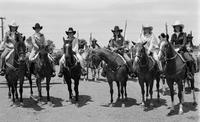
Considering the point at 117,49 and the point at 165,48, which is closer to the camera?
the point at 165,48

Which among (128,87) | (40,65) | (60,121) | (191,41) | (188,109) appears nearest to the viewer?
(60,121)

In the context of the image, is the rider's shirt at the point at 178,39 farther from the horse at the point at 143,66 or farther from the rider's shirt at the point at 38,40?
the rider's shirt at the point at 38,40

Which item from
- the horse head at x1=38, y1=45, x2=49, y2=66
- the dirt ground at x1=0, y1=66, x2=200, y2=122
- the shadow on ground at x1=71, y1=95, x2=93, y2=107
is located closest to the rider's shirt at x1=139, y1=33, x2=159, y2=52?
the dirt ground at x1=0, y1=66, x2=200, y2=122

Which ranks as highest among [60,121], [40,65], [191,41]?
[191,41]

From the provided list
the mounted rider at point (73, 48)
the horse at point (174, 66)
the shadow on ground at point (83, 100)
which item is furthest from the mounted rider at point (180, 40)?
the shadow on ground at point (83, 100)

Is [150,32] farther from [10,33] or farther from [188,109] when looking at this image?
[10,33]

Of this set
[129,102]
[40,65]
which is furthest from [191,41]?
[40,65]

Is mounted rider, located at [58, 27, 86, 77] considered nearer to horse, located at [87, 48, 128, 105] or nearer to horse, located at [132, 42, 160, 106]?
horse, located at [87, 48, 128, 105]

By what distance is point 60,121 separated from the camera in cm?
1131

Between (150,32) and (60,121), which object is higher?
(150,32)

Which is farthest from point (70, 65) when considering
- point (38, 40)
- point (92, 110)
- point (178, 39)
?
point (178, 39)

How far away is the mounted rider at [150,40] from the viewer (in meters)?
13.8

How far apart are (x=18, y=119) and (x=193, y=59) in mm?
7124

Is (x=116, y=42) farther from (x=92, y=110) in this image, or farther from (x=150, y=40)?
(x=92, y=110)
